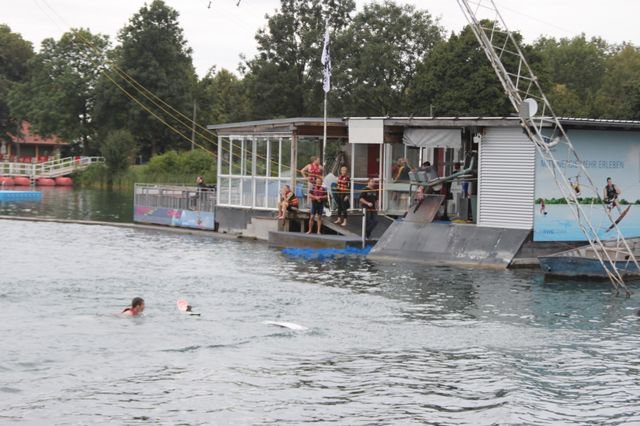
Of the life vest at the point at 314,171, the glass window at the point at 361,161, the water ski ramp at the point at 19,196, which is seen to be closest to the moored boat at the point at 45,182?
the water ski ramp at the point at 19,196

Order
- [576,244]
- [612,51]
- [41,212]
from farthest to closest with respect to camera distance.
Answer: [612,51] → [41,212] → [576,244]

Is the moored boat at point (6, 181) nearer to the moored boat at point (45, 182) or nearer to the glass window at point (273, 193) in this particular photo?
the moored boat at point (45, 182)

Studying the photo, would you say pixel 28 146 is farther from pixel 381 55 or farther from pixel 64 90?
pixel 381 55

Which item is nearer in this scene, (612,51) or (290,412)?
(290,412)

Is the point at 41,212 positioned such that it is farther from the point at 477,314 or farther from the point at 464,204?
the point at 477,314

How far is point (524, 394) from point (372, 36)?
81.3 metres

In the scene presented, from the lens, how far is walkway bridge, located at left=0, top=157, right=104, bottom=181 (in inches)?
4395

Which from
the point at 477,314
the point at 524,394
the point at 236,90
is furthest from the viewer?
the point at 236,90

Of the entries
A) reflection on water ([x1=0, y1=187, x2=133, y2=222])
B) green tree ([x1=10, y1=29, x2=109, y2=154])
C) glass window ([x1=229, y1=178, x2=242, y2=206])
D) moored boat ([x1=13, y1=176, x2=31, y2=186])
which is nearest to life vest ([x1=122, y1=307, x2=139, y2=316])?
glass window ([x1=229, y1=178, x2=242, y2=206])

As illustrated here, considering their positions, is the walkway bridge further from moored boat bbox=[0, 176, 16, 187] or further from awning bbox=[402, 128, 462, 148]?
awning bbox=[402, 128, 462, 148]

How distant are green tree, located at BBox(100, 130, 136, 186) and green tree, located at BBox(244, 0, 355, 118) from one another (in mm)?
14367

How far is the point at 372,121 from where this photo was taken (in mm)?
40750

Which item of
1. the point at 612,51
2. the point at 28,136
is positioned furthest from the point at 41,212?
the point at 612,51

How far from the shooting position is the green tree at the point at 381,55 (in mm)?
96375
